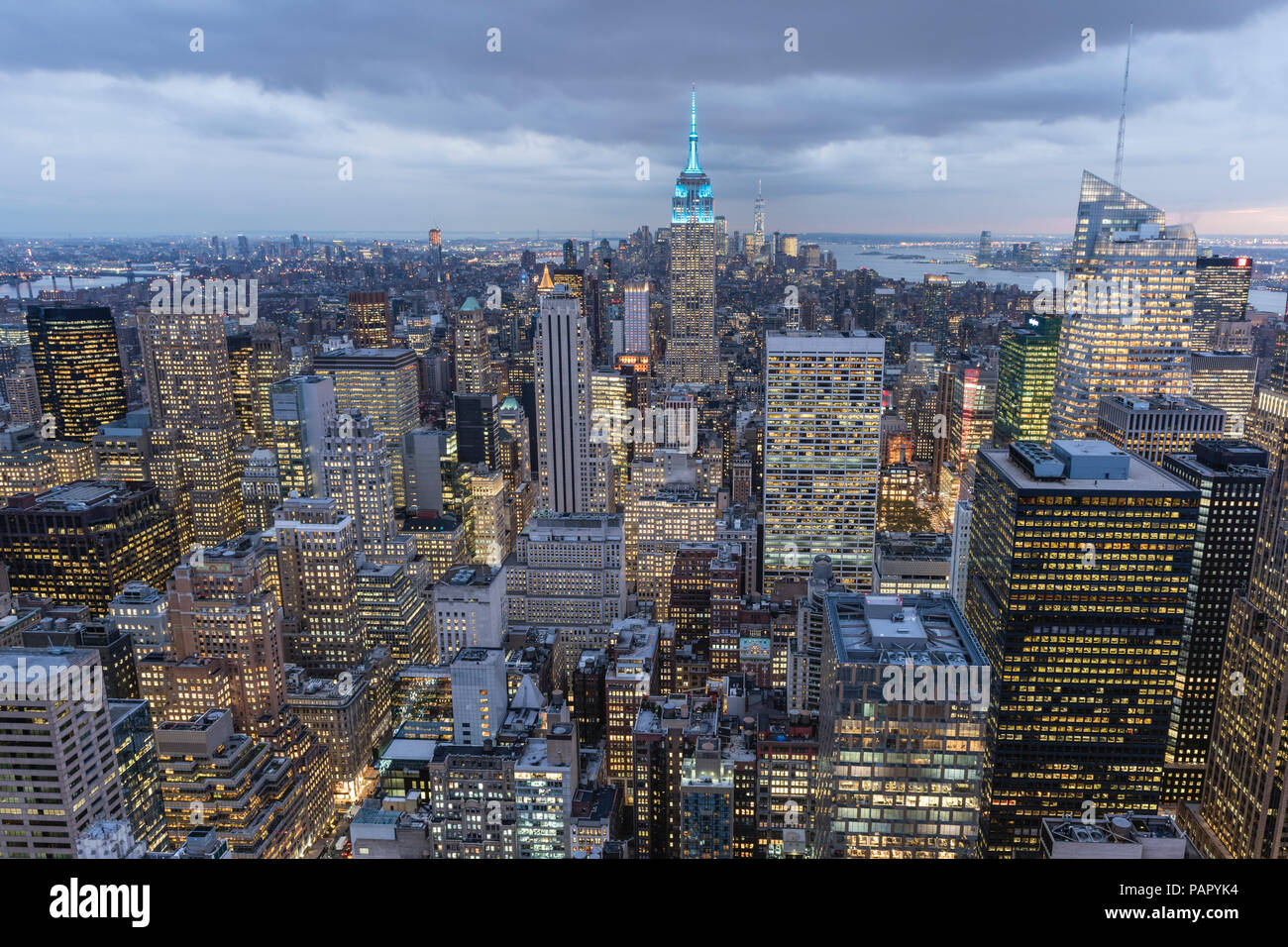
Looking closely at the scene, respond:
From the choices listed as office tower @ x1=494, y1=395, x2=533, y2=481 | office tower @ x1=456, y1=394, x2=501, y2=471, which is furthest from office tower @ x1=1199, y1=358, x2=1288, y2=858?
office tower @ x1=494, y1=395, x2=533, y2=481

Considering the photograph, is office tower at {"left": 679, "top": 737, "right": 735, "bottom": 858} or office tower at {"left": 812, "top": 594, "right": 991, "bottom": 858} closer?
office tower at {"left": 812, "top": 594, "right": 991, "bottom": 858}

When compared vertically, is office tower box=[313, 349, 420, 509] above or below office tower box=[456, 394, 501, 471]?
above

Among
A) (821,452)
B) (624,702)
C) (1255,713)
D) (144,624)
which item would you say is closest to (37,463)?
(144,624)

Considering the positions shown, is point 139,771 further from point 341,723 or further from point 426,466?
point 426,466

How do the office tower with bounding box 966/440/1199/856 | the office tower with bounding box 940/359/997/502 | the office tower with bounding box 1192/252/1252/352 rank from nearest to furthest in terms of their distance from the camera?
the office tower with bounding box 966/440/1199/856 → the office tower with bounding box 1192/252/1252/352 → the office tower with bounding box 940/359/997/502

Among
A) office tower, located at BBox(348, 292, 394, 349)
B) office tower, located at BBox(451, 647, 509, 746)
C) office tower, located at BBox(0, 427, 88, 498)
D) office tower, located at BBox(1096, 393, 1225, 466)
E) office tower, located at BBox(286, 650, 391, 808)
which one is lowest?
office tower, located at BBox(286, 650, 391, 808)

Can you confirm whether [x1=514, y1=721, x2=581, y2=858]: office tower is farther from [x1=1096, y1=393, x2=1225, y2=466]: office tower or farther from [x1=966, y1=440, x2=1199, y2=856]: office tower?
[x1=1096, y1=393, x2=1225, y2=466]: office tower
